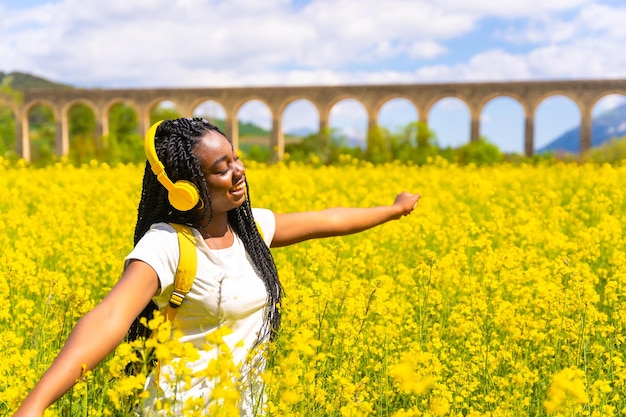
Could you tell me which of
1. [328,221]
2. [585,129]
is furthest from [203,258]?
[585,129]

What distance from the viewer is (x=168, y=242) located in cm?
193

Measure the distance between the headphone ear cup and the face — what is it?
81mm

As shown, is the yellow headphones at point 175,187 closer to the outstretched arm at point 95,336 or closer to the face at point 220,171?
the face at point 220,171

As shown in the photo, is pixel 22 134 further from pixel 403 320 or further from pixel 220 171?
pixel 220 171

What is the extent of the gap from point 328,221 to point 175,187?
73 centimetres

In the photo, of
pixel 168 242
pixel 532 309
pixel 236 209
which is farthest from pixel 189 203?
pixel 532 309

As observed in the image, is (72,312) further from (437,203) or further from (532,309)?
(437,203)

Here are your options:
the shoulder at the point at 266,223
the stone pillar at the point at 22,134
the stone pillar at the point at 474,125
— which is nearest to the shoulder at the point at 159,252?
the shoulder at the point at 266,223

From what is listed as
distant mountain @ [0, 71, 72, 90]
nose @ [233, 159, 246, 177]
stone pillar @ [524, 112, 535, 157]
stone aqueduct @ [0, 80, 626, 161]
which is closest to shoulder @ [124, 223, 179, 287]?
nose @ [233, 159, 246, 177]

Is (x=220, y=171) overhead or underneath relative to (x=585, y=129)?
overhead

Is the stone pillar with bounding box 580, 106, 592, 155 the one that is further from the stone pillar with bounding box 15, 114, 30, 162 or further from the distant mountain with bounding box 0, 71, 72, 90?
the distant mountain with bounding box 0, 71, 72, 90

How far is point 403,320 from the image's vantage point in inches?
120

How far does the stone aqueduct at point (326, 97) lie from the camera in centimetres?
2845

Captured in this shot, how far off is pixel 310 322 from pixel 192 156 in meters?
0.66
